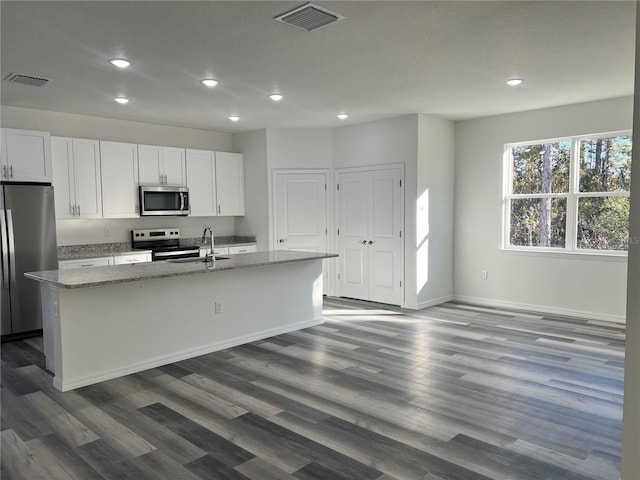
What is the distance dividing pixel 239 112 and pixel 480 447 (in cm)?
469

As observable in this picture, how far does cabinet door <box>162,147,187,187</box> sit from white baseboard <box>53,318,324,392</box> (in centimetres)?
278

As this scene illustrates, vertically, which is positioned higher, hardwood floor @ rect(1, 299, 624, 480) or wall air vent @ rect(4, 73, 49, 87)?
wall air vent @ rect(4, 73, 49, 87)

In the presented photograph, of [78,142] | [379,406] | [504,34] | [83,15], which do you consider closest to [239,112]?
[78,142]

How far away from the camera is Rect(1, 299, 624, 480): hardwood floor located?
2.54m

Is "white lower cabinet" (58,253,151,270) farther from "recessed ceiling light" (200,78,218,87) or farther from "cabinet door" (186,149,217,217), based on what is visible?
"recessed ceiling light" (200,78,218,87)

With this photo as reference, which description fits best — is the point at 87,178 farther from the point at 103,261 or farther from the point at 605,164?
the point at 605,164

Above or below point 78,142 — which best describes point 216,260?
below

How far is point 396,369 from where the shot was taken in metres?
4.03

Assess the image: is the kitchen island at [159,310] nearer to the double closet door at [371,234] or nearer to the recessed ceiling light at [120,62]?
the double closet door at [371,234]

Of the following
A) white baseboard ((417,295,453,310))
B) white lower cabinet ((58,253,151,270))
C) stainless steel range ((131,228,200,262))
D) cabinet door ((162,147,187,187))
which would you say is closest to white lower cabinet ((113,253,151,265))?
white lower cabinet ((58,253,151,270))

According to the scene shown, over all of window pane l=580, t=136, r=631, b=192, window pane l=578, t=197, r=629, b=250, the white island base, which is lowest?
the white island base

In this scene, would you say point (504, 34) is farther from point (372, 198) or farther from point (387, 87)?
point (372, 198)

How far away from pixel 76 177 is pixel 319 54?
11.8ft

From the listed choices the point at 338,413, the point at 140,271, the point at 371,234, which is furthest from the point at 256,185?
the point at 338,413
